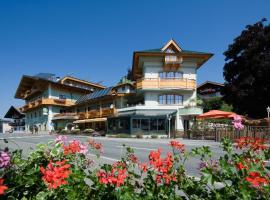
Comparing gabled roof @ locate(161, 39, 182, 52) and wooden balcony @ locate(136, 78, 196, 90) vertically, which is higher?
gabled roof @ locate(161, 39, 182, 52)

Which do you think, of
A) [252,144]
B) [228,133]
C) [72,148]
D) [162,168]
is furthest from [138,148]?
[162,168]

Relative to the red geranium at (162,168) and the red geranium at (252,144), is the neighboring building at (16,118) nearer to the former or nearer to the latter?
the red geranium at (252,144)

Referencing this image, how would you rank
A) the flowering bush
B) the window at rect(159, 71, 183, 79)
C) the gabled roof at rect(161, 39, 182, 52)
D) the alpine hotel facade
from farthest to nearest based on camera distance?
the window at rect(159, 71, 183, 79) → the gabled roof at rect(161, 39, 182, 52) → the alpine hotel facade → the flowering bush

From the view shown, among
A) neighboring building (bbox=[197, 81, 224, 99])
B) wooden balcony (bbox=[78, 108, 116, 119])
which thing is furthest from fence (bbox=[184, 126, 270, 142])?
neighboring building (bbox=[197, 81, 224, 99])

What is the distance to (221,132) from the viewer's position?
25.7 m

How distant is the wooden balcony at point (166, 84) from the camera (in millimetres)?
39625

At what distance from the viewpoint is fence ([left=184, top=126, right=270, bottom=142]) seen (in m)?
21.6

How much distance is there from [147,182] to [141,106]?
3728 cm

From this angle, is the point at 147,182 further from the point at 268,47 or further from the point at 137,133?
the point at 268,47

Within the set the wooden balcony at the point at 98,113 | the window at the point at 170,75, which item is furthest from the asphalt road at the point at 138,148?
the wooden balcony at the point at 98,113

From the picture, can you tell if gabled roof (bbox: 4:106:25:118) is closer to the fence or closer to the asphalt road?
the fence

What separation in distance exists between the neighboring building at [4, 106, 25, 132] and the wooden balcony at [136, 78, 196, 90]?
54.4 m

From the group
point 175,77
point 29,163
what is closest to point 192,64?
point 175,77

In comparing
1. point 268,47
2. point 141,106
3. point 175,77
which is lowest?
point 141,106
